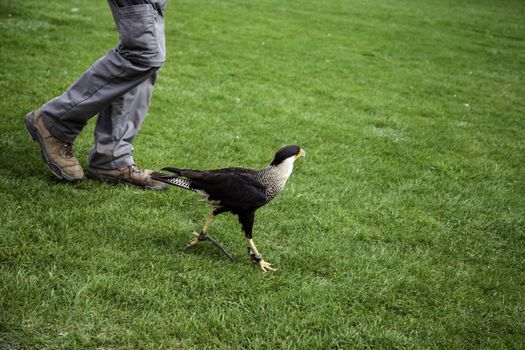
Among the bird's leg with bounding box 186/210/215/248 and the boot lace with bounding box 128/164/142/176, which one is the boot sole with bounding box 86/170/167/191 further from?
the bird's leg with bounding box 186/210/215/248

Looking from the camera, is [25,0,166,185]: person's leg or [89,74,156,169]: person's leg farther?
[89,74,156,169]: person's leg

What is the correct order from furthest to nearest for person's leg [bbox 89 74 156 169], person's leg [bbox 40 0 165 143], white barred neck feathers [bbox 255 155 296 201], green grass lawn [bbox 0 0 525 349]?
person's leg [bbox 89 74 156 169] → person's leg [bbox 40 0 165 143] → white barred neck feathers [bbox 255 155 296 201] → green grass lawn [bbox 0 0 525 349]

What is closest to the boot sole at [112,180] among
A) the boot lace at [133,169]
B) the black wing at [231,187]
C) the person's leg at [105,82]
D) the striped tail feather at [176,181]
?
the boot lace at [133,169]

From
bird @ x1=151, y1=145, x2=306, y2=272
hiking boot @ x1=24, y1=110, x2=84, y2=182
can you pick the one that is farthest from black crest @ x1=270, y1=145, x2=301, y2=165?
hiking boot @ x1=24, y1=110, x2=84, y2=182

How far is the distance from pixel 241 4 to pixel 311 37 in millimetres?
6464

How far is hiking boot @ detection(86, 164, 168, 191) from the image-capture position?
4609 millimetres

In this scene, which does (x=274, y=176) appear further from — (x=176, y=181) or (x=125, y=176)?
(x=125, y=176)

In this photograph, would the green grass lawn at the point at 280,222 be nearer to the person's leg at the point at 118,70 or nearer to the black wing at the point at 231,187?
the black wing at the point at 231,187

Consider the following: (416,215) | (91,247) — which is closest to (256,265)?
(91,247)

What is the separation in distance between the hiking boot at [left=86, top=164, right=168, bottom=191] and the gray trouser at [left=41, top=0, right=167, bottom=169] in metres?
0.06

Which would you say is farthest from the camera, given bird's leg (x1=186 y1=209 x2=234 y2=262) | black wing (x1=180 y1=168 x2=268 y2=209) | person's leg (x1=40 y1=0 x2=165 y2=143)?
person's leg (x1=40 y1=0 x2=165 y2=143)

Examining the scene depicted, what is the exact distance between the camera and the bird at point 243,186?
3.48 meters

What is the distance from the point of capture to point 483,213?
5156 millimetres

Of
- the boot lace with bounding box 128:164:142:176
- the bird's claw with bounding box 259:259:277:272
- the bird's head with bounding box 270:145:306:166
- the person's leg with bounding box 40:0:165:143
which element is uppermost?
the person's leg with bounding box 40:0:165:143
